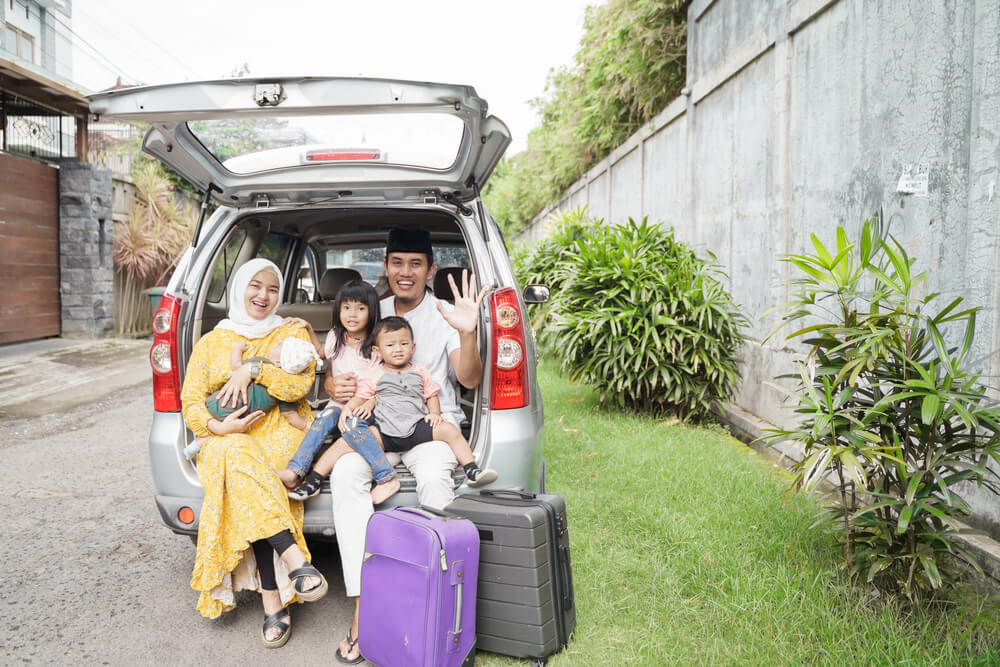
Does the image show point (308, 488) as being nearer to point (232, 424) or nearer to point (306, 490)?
point (306, 490)

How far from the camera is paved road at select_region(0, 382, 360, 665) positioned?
2.83 metres

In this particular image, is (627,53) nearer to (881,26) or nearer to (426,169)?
(881,26)

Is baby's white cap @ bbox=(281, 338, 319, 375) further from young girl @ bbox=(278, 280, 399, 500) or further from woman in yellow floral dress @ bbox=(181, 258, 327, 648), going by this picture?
young girl @ bbox=(278, 280, 399, 500)

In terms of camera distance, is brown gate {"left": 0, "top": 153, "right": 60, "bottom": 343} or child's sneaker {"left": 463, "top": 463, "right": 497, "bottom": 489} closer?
child's sneaker {"left": 463, "top": 463, "right": 497, "bottom": 489}

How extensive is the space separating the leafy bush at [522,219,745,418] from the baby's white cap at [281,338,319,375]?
314 cm

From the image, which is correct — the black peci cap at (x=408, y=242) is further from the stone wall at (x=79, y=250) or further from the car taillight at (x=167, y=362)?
the stone wall at (x=79, y=250)

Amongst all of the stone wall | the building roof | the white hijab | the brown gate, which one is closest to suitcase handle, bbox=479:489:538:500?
the white hijab

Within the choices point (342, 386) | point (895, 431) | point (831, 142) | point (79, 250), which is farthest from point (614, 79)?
point (79, 250)

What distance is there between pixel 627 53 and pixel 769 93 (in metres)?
4.22

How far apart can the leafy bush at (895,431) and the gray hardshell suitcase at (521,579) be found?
101 cm

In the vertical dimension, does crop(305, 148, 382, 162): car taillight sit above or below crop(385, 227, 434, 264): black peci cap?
above

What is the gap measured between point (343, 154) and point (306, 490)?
1.46 meters

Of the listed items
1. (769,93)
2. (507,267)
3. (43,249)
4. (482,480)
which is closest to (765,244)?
(769,93)

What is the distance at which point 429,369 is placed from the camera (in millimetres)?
3631
